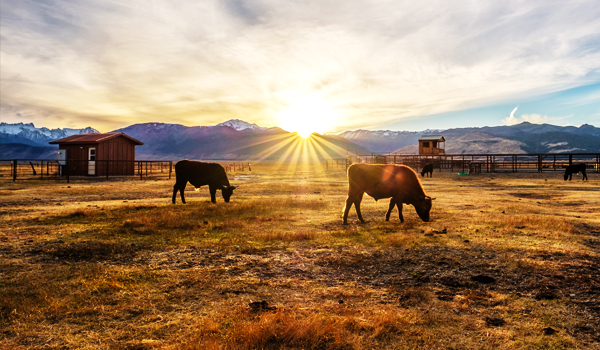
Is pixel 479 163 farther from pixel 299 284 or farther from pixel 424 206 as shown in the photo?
pixel 299 284

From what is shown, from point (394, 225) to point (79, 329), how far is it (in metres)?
8.86

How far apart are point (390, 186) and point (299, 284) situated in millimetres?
6562

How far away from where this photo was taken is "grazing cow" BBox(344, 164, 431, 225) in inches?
438

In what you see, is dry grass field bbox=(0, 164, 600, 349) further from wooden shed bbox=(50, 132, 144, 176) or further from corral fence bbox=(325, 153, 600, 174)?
corral fence bbox=(325, 153, 600, 174)

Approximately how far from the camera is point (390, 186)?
1121 cm

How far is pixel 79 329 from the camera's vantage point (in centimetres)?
400

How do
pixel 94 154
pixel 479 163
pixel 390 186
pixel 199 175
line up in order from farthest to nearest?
pixel 479 163
pixel 94 154
pixel 199 175
pixel 390 186

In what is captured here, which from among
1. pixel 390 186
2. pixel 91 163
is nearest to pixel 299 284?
pixel 390 186

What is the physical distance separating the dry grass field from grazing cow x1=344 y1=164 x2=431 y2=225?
0.78 m

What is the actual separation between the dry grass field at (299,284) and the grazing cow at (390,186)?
777 mm

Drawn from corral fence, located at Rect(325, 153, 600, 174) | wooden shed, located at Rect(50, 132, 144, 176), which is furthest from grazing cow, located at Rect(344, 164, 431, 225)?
corral fence, located at Rect(325, 153, 600, 174)

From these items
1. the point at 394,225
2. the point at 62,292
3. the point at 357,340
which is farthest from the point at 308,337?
the point at 394,225

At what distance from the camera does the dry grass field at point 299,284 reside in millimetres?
3859

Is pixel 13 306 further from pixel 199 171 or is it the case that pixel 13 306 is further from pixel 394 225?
pixel 199 171
